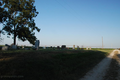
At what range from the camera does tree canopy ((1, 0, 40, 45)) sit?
Answer: 29191 mm

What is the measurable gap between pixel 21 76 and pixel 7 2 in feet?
99.4

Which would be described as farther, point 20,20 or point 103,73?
point 20,20

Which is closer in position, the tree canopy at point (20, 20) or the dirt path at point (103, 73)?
the dirt path at point (103, 73)

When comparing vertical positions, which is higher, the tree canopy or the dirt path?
the tree canopy

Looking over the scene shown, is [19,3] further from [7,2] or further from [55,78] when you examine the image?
[55,78]

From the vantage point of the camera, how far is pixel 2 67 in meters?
6.16

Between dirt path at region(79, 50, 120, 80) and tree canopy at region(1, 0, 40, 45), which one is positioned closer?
dirt path at region(79, 50, 120, 80)

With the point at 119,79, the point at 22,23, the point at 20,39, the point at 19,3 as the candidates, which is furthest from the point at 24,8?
the point at 119,79

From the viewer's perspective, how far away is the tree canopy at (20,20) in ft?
95.8

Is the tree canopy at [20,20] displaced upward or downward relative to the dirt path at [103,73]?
upward

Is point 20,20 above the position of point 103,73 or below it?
above

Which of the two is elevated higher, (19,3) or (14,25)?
(19,3)

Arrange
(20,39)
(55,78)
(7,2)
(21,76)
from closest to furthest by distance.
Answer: (21,76) → (55,78) → (7,2) → (20,39)

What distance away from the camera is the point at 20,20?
2978 cm
